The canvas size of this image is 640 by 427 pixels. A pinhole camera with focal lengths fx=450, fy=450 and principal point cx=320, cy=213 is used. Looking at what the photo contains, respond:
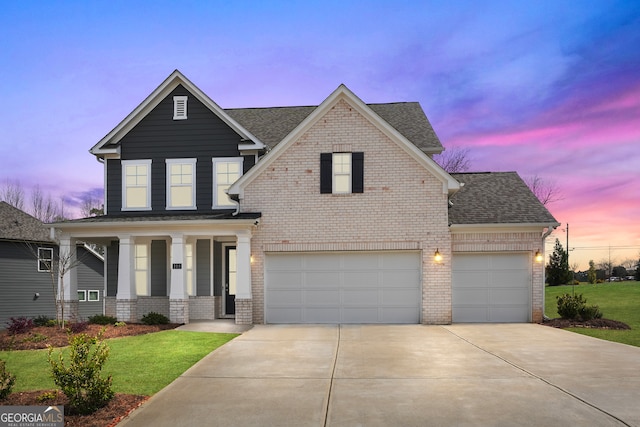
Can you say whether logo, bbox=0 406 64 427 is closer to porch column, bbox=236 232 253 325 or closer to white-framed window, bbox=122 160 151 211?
porch column, bbox=236 232 253 325

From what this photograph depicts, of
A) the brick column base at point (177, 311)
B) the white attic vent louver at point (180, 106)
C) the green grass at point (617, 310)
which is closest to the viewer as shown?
the green grass at point (617, 310)

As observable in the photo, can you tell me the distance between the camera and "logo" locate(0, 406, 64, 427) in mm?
5952

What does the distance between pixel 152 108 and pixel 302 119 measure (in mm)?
6617

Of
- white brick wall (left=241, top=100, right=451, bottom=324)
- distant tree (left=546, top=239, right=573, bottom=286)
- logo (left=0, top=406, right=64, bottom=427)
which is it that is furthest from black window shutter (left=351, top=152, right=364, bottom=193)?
distant tree (left=546, top=239, right=573, bottom=286)

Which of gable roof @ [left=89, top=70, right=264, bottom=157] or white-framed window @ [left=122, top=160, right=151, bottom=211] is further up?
gable roof @ [left=89, top=70, right=264, bottom=157]

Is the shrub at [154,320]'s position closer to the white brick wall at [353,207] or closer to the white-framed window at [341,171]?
the white brick wall at [353,207]

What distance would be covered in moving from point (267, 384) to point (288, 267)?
27.6 ft

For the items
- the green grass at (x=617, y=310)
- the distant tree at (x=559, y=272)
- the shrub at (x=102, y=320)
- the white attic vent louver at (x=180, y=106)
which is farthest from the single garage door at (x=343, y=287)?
the distant tree at (x=559, y=272)

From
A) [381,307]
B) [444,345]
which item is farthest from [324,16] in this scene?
[444,345]

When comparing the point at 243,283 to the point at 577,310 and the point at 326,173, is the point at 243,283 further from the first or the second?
the point at 577,310

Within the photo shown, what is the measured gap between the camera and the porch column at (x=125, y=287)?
1582 centimetres

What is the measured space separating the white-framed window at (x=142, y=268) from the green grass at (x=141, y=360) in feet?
13.7

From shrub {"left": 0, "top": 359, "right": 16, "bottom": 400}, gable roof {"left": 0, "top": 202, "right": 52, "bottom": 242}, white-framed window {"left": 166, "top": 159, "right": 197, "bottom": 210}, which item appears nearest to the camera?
shrub {"left": 0, "top": 359, "right": 16, "bottom": 400}

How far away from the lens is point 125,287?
→ 52.2 feet
